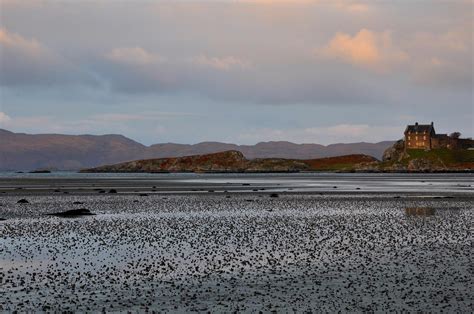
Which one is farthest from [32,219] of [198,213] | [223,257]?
[223,257]

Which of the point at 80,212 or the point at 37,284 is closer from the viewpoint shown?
the point at 37,284

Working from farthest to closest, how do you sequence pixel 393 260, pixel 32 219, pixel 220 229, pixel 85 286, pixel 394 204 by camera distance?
pixel 394 204 → pixel 32 219 → pixel 220 229 → pixel 393 260 → pixel 85 286

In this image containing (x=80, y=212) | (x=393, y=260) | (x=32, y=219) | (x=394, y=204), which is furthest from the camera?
(x=394, y=204)

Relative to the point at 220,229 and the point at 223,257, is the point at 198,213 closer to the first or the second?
the point at 220,229

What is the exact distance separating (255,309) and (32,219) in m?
35.2

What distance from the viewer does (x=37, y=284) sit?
2314 cm

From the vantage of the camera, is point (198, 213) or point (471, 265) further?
point (198, 213)

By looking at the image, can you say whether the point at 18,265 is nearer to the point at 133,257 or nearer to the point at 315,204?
the point at 133,257

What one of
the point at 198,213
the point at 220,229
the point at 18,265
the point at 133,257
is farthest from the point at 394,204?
the point at 18,265

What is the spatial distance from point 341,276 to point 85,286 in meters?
10.6

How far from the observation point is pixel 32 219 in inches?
1934

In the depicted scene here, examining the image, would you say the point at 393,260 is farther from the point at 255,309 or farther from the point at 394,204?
the point at 394,204

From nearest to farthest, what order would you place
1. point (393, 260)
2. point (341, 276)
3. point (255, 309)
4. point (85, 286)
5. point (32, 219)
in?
point (255, 309)
point (85, 286)
point (341, 276)
point (393, 260)
point (32, 219)

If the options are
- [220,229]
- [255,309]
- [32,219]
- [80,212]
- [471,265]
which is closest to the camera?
[255,309]
